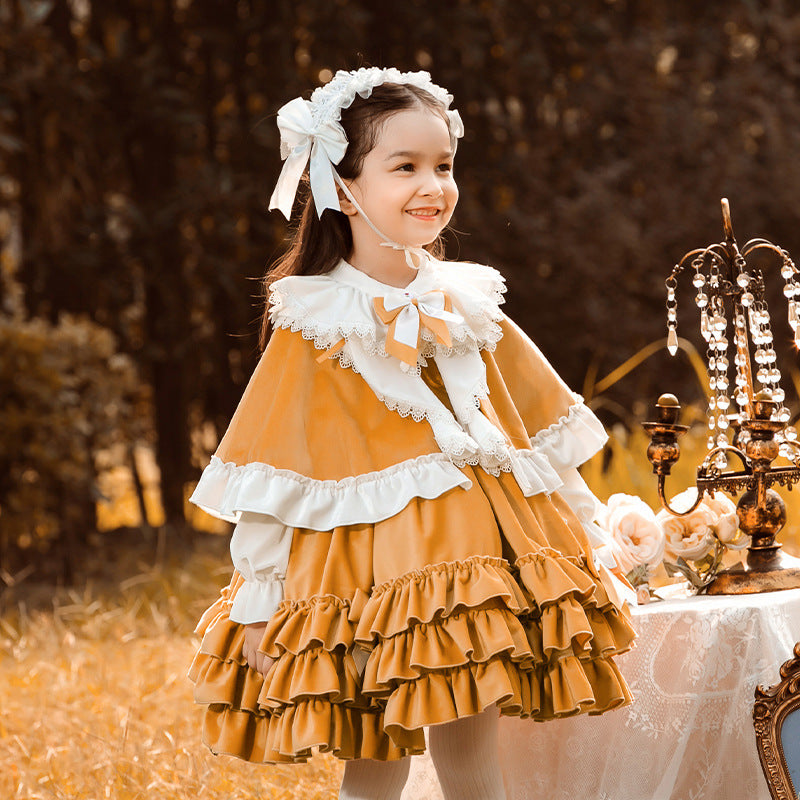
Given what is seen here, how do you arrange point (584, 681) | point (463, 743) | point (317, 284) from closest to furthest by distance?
point (584, 681), point (463, 743), point (317, 284)

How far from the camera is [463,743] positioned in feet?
6.37

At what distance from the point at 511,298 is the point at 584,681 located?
4.07 m

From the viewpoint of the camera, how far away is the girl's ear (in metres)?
2.13

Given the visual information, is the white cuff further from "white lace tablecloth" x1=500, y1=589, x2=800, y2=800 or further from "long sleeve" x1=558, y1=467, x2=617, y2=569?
"white lace tablecloth" x1=500, y1=589, x2=800, y2=800

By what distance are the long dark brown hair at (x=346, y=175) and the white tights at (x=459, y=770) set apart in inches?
33.6

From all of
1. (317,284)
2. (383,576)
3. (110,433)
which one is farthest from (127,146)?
(383,576)

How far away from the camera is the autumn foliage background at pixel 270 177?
534 cm

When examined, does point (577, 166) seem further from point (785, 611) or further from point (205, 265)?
point (785, 611)

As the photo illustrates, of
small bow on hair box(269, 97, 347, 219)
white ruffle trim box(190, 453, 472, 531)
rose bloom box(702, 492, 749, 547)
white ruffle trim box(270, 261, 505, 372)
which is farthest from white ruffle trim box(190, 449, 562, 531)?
rose bloom box(702, 492, 749, 547)

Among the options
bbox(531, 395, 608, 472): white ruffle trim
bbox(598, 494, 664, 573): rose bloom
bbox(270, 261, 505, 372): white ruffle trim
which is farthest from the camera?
bbox(598, 494, 664, 573): rose bloom

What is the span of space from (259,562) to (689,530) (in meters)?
1.05

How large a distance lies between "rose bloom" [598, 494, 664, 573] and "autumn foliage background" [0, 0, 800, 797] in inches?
118

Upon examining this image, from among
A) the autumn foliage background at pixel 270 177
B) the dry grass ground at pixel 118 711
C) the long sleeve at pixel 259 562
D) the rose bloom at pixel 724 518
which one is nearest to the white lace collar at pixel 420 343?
the long sleeve at pixel 259 562

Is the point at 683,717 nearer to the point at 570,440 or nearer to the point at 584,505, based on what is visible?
the point at 584,505
